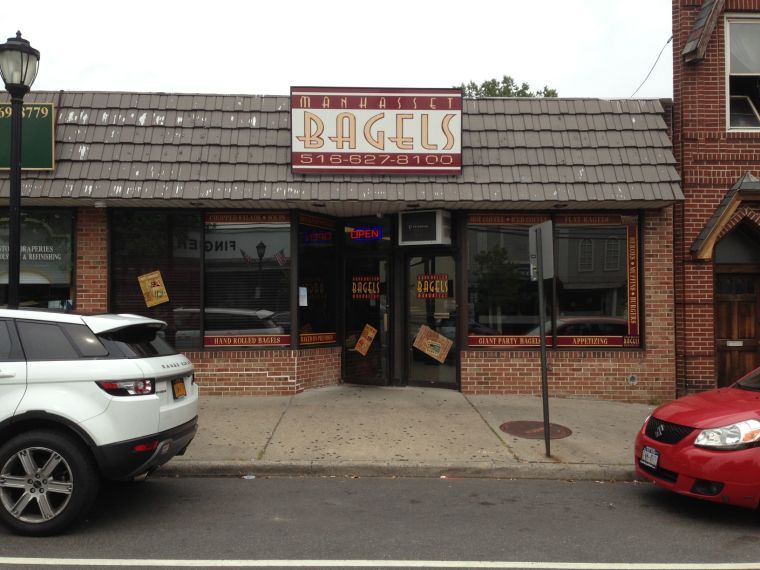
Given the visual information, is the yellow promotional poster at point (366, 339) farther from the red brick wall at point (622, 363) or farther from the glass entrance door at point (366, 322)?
the red brick wall at point (622, 363)

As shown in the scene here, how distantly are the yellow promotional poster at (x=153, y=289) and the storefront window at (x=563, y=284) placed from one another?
188 inches

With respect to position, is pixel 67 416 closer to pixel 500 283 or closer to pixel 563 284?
pixel 500 283

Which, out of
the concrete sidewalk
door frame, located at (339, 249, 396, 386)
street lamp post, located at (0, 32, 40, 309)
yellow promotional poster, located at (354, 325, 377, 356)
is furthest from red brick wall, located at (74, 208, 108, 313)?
yellow promotional poster, located at (354, 325, 377, 356)

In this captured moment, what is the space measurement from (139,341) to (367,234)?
583 cm

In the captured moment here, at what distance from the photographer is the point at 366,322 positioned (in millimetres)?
10430

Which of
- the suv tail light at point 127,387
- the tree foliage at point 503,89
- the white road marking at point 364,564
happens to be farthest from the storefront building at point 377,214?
the tree foliage at point 503,89

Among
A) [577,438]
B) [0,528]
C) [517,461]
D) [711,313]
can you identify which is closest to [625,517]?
[517,461]


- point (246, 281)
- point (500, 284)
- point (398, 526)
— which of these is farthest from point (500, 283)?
point (398, 526)

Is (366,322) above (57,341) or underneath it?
underneath

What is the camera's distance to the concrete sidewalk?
625cm

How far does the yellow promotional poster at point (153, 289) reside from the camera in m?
9.52

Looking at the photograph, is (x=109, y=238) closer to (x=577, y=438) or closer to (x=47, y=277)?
(x=47, y=277)

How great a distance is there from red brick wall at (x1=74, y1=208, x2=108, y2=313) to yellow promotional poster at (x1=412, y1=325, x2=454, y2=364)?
492 centimetres

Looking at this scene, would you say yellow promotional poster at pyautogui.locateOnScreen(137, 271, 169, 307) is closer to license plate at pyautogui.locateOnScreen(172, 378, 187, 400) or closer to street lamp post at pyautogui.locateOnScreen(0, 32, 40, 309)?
street lamp post at pyautogui.locateOnScreen(0, 32, 40, 309)
